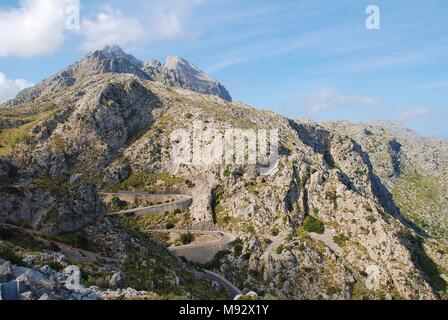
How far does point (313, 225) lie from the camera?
13000cm

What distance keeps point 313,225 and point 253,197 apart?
61.3 feet

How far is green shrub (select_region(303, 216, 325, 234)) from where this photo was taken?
128 m

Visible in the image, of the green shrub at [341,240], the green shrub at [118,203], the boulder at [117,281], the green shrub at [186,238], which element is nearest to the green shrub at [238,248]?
the green shrub at [186,238]

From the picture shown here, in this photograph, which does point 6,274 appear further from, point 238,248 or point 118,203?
point 118,203

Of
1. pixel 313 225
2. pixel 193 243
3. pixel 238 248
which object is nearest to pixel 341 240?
pixel 313 225

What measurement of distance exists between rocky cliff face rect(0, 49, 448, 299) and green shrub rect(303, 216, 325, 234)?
29 cm

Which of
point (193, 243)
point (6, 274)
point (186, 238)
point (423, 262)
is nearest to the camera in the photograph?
point (6, 274)

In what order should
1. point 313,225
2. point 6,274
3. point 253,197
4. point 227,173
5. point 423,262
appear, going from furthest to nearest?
point 227,173
point 423,262
point 253,197
point 313,225
point 6,274

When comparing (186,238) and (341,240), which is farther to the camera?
(341,240)

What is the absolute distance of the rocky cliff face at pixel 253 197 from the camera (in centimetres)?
11181

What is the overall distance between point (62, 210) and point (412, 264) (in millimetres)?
87004

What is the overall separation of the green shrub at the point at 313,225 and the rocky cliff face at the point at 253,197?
290mm

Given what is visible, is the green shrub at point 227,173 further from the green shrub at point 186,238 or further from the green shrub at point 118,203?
the green shrub at point 118,203

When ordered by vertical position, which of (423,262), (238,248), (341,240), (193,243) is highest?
(193,243)
